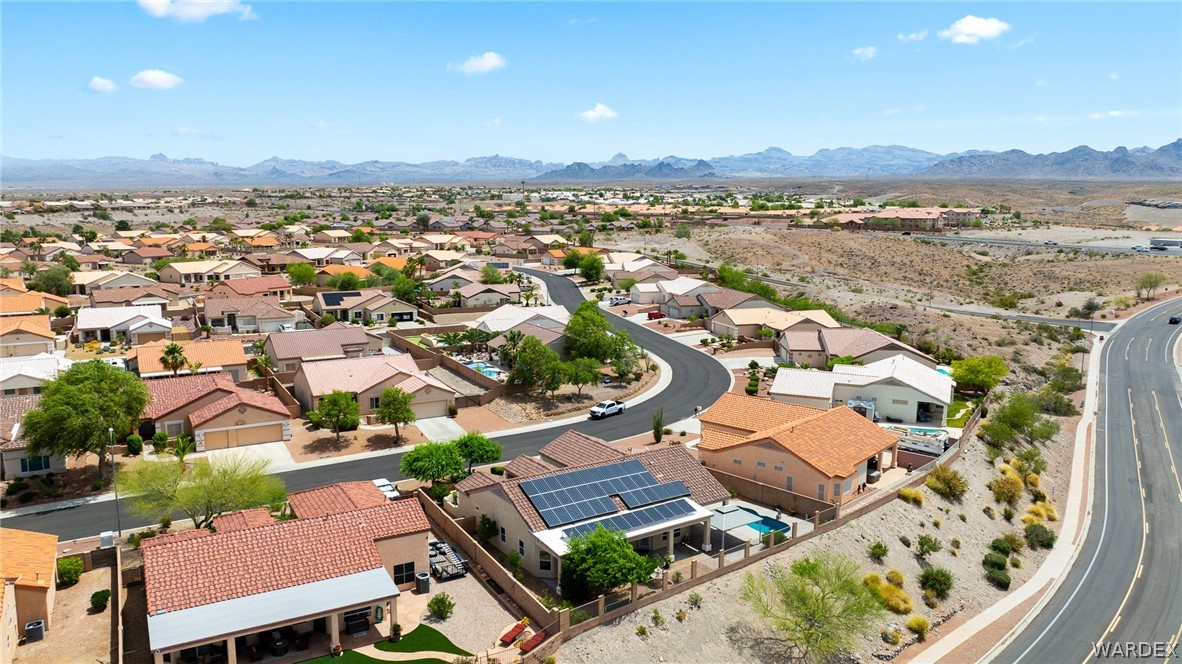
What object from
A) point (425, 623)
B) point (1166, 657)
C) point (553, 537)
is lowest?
point (1166, 657)

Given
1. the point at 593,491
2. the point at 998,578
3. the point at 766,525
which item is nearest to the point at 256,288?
the point at 593,491

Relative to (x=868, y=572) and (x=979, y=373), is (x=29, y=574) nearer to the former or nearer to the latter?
(x=868, y=572)

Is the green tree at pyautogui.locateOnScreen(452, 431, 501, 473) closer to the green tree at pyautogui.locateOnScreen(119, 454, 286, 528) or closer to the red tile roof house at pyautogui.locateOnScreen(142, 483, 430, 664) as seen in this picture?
the green tree at pyautogui.locateOnScreen(119, 454, 286, 528)

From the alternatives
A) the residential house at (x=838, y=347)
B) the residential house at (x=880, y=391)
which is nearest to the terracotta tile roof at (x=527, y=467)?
the residential house at (x=880, y=391)

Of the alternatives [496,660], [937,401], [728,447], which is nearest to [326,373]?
[728,447]

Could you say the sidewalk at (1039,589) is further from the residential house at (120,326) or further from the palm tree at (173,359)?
the residential house at (120,326)

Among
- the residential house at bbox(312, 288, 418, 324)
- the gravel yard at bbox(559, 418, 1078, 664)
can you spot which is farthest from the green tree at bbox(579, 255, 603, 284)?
the gravel yard at bbox(559, 418, 1078, 664)

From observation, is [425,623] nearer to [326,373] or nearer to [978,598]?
[978,598]
